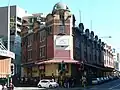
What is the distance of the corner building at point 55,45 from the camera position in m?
65.4

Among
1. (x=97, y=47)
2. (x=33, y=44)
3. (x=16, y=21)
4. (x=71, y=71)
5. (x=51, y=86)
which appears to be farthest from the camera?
(x=16, y=21)

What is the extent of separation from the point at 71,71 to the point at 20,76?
1966 cm

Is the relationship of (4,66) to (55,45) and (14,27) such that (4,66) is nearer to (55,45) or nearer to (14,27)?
(55,45)

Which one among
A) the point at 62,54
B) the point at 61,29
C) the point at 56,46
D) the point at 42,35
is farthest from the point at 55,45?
the point at 42,35

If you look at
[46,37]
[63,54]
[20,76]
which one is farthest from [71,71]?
[20,76]

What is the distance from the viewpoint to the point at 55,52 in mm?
66125

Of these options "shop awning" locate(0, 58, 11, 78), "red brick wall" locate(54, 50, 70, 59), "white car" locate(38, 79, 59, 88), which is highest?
"red brick wall" locate(54, 50, 70, 59)

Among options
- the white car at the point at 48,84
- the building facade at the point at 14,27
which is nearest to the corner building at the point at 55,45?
the white car at the point at 48,84

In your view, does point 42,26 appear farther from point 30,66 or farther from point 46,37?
point 30,66

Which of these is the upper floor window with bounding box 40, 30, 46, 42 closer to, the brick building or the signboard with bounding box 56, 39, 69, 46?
the signboard with bounding box 56, 39, 69, 46

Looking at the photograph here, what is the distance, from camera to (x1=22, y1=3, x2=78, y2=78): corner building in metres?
65.4

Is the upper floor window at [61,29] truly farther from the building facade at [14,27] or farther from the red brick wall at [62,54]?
the building facade at [14,27]

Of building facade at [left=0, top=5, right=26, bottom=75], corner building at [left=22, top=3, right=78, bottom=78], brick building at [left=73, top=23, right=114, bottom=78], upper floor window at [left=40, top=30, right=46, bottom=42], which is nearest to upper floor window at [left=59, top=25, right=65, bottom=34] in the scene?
corner building at [left=22, top=3, right=78, bottom=78]

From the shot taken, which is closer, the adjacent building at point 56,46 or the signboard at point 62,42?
the adjacent building at point 56,46
